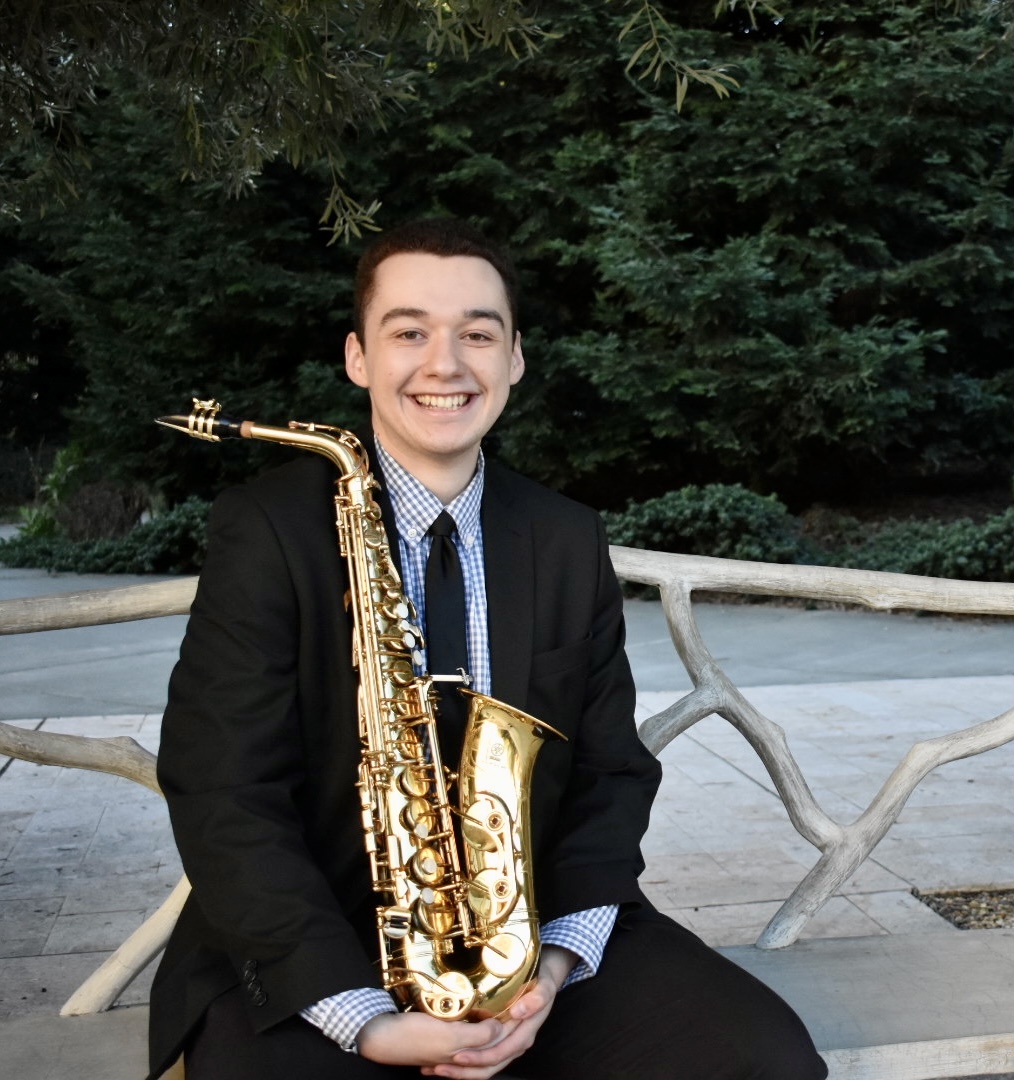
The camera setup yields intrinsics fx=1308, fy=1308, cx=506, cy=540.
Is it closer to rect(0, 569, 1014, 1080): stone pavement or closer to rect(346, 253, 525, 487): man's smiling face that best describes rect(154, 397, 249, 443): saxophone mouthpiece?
rect(346, 253, 525, 487): man's smiling face

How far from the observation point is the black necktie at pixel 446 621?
2.26 meters

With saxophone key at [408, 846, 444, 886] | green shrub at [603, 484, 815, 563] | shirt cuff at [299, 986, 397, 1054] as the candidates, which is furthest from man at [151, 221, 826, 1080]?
green shrub at [603, 484, 815, 563]

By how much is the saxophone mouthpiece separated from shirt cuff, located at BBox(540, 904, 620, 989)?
0.95m

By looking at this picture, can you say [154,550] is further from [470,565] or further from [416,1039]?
[416,1039]

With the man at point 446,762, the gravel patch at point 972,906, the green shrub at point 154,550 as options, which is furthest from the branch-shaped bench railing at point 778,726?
the green shrub at point 154,550

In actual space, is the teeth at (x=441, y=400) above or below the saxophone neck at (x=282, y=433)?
above

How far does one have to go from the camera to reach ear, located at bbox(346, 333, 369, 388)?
2447mm

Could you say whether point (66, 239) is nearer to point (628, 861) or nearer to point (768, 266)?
point (768, 266)

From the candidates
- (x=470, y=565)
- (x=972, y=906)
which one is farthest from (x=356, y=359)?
(x=972, y=906)

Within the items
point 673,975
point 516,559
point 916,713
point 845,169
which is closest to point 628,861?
point 673,975

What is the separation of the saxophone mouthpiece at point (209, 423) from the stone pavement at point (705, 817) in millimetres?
1109

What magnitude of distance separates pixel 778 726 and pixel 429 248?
1.41 m

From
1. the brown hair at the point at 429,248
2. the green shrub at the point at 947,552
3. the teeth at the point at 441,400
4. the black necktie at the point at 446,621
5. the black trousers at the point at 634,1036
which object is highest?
the brown hair at the point at 429,248

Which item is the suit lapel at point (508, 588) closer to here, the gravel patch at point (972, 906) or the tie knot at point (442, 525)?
the tie knot at point (442, 525)
